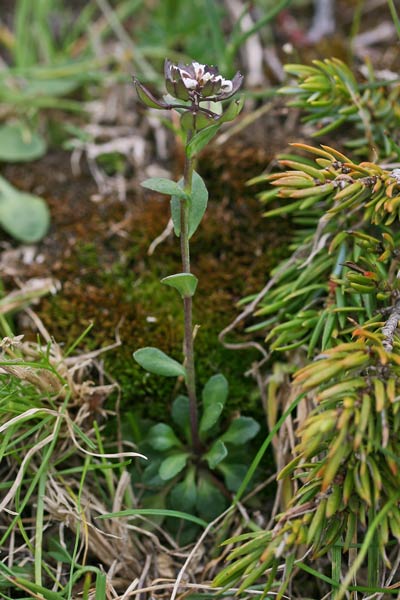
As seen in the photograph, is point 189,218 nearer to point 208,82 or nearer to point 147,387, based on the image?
point 208,82

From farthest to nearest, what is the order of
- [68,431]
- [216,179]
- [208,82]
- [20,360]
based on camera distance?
[216,179] → [68,431] → [20,360] → [208,82]

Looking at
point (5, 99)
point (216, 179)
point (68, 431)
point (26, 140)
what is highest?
point (5, 99)

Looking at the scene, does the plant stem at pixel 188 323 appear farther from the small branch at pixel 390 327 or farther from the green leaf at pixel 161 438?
the small branch at pixel 390 327

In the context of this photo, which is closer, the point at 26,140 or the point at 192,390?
the point at 192,390

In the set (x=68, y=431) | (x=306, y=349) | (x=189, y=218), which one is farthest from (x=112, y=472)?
(x=189, y=218)

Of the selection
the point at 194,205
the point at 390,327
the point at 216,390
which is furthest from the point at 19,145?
the point at 390,327

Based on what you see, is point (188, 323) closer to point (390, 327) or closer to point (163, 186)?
point (163, 186)

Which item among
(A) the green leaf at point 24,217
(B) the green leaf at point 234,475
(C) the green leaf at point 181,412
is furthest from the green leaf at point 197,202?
(A) the green leaf at point 24,217
